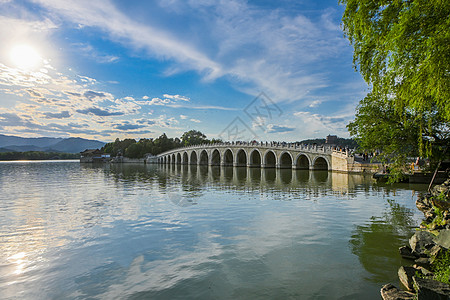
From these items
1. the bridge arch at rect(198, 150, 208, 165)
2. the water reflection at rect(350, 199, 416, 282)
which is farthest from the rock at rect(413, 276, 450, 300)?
the bridge arch at rect(198, 150, 208, 165)

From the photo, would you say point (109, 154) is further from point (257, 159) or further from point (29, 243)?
point (29, 243)

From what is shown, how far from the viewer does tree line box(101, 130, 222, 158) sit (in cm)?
10800

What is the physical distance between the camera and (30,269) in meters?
6.16

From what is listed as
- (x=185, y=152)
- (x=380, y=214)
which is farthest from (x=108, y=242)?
(x=185, y=152)

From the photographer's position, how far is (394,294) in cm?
446

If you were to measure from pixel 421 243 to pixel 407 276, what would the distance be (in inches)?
67.9

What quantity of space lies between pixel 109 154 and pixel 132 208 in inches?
4837

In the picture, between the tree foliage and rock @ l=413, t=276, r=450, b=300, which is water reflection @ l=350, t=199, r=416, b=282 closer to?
rock @ l=413, t=276, r=450, b=300

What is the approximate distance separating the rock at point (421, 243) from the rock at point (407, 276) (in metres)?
1.27

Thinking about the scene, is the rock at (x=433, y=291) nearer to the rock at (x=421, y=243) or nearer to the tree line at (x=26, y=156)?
the rock at (x=421, y=243)

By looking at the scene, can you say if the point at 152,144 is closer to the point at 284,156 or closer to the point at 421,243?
the point at 284,156

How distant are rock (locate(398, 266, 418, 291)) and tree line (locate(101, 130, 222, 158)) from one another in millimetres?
106030

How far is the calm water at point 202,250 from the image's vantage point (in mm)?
5199

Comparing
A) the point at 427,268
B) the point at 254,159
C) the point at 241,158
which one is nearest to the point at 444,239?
the point at 427,268
